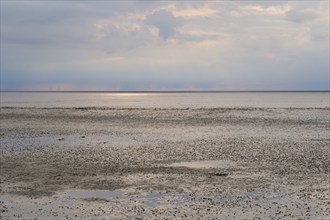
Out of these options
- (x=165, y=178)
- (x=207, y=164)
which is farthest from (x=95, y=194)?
(x=207, y=164)

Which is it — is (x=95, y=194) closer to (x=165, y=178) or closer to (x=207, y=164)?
(x=165, y=178)

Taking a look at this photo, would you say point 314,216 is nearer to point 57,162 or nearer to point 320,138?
point 57,162

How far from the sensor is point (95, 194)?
16219 millimetres

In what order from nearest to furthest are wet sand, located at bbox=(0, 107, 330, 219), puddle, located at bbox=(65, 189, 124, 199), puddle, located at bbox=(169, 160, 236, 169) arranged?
1. wet sand, located at bbox=(0, 107, 330, 219)
2. puddle, located at bbox=(65, 189, 124, 199)
3. puddle, located at bbox=(169, 160, 236, 169)

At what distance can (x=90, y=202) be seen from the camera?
1495cm

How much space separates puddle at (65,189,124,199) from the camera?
15.8 meters

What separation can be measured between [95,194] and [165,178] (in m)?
3.94

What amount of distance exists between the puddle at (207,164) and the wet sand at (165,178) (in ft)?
0.17

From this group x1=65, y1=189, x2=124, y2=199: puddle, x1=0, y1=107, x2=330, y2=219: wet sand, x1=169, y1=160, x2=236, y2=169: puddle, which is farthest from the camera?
x1=169, y1=160, x2=236, y2=169: puddle

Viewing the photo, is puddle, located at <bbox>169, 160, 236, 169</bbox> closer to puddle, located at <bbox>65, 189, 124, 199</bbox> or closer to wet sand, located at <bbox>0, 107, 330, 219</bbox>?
wet sand, located at <bbox>0, 107, 330, 219</bbox>

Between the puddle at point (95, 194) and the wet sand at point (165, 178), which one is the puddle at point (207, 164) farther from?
the puddle at point (95, 194)

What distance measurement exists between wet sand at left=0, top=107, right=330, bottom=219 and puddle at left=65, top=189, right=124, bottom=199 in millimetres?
37

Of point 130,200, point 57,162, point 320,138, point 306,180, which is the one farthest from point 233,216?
point 320,138

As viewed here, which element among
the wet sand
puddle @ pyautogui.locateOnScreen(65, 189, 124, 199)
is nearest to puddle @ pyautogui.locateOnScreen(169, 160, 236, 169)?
the wet sand
